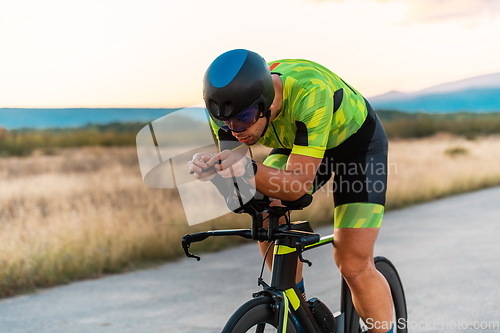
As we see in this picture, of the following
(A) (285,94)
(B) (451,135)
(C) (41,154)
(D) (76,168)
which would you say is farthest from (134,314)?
(B) (451,135)

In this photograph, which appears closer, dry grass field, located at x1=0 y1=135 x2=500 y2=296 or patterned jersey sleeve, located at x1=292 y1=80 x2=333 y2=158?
patterned jersey sleeve, located at x1=292 y1=80 x2=333 y2=158

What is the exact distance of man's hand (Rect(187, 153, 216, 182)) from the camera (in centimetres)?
278

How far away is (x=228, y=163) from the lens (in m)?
2.79

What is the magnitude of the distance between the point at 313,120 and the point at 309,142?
4.1 inches

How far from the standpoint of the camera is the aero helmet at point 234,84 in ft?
9.74

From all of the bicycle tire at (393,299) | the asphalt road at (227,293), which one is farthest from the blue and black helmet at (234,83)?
the asphalt road at (227,293)

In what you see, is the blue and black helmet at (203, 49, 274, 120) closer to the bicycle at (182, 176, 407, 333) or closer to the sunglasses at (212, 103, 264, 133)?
the sunglasses at (212, 103, 264, 133)

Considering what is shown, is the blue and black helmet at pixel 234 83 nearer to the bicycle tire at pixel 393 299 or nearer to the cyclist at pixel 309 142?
the cyclist at pixel 309 142

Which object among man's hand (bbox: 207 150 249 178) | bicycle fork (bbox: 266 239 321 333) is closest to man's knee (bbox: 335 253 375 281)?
bicycle fork (bbox: 266 239 321 333)

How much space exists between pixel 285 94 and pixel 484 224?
809cm

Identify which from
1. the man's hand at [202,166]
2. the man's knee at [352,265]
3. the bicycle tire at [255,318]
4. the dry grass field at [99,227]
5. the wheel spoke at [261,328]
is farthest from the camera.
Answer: the dry grass field at [99,227]

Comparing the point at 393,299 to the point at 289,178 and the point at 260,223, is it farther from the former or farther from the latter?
the point at 289,178

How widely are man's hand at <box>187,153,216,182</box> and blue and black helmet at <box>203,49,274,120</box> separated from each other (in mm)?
282

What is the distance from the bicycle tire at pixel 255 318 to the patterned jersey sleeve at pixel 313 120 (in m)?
0.67
